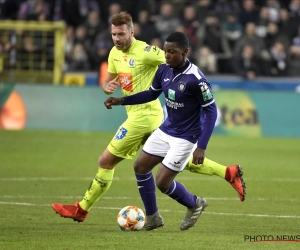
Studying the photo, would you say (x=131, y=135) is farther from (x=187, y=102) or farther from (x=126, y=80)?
(x=187, y=102)

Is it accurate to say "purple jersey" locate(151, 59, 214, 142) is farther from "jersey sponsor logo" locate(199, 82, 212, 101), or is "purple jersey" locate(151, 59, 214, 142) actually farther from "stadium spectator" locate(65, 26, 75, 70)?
"stadium spectator" locate(65, 26, 75, 70)

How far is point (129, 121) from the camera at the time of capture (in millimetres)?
9039

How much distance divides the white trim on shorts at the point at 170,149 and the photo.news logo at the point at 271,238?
1.04m

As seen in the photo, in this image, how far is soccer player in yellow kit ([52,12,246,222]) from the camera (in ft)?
28.8

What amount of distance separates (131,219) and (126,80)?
1.72m

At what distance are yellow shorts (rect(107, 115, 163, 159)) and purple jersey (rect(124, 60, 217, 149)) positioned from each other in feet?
1.57

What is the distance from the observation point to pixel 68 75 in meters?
23.2

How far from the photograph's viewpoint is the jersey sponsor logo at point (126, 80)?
9.16 m

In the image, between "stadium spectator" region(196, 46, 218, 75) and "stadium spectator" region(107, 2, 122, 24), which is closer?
"stadium spectator" region(196, 46, 218, 75)

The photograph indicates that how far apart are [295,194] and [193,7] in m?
13.1

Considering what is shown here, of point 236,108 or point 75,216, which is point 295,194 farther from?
point 236,108

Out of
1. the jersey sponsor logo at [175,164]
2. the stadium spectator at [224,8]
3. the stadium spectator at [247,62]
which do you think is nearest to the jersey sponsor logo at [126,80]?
the jersey sponsor logo at [175,164]

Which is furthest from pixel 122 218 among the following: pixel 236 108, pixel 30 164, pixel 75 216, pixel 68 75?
pixel 68 75

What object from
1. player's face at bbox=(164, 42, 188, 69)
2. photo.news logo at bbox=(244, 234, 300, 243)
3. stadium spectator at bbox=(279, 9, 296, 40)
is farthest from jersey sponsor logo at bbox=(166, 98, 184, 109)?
stadium spectator at bbox=(279, 9, 296, 40)
